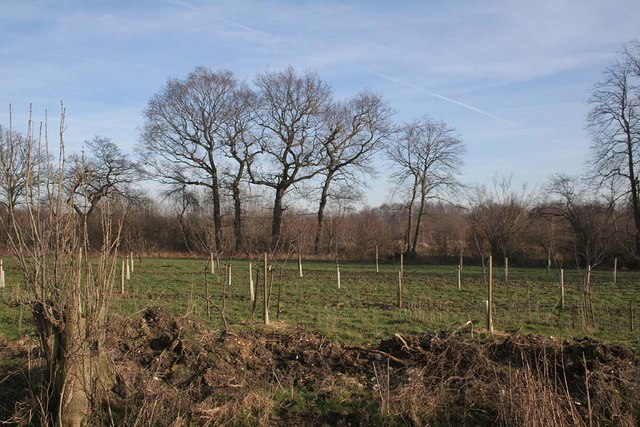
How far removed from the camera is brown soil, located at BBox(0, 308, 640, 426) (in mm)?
5098

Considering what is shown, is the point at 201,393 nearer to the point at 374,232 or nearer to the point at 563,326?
the point at 563,326

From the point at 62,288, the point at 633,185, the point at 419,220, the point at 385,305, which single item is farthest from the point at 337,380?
the point at 419,220

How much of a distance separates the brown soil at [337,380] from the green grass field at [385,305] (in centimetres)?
98

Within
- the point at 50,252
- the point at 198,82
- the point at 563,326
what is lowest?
the point at 563,326

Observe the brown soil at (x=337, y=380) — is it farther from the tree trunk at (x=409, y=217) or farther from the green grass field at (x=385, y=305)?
the tree trunk at (x=409, y=217)

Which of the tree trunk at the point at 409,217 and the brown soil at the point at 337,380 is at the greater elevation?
the tree trunk at the point at 409,217

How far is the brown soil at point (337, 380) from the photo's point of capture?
5098mm

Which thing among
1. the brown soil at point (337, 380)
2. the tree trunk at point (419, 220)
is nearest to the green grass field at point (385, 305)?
the brown soil at point (337, 380)

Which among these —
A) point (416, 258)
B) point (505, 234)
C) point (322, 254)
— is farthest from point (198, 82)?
point (505, 234)

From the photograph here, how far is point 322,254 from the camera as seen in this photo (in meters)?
38.1

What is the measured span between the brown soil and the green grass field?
38.5 inches

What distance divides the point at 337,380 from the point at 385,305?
24.5 feet

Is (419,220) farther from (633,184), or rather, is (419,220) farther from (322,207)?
(633,184)

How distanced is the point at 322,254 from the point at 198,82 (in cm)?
1515
